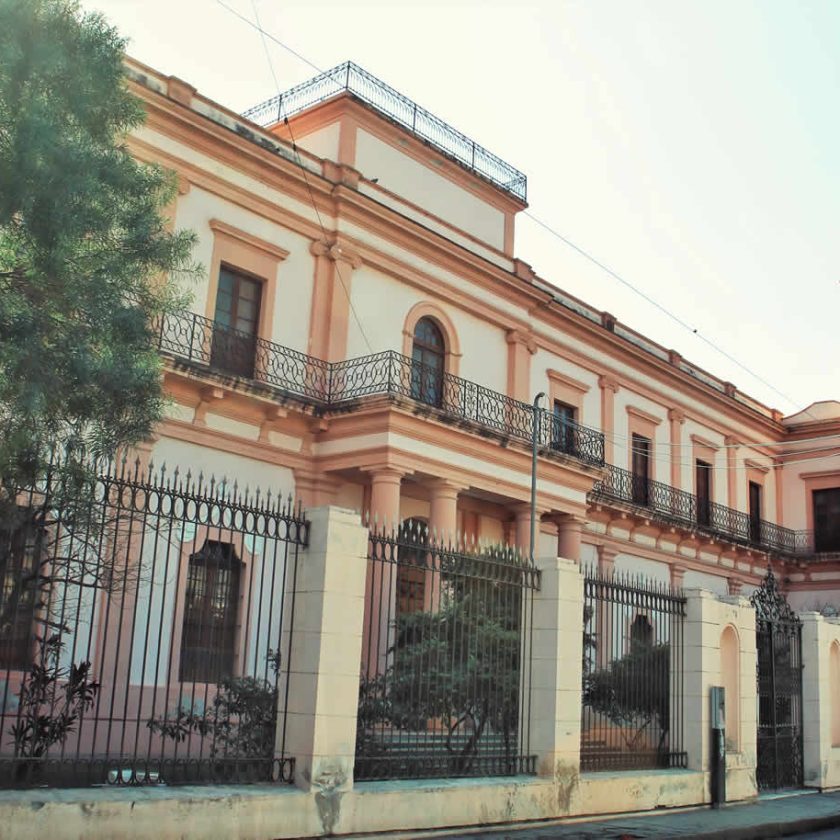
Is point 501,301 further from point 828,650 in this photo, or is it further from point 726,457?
point 726,457

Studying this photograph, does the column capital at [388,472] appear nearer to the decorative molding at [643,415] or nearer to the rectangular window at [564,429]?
the rectangular window at [564,429]

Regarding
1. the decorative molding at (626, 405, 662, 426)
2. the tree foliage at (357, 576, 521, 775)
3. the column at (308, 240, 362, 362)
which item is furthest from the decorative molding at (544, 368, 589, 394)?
the tree foliage at (357, 576, 521, 775)

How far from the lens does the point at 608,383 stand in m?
24.7

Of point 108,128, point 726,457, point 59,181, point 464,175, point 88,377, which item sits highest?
point 464,175

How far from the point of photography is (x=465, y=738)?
9430 mm

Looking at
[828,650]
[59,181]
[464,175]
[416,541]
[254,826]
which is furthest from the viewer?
[464,175]

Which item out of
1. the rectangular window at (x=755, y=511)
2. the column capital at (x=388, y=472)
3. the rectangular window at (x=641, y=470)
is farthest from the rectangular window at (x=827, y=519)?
the column capital at (x=388, y=472)

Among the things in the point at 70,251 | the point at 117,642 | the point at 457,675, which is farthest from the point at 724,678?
the point at 70,251

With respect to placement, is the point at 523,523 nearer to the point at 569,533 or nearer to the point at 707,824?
the point at 569,533

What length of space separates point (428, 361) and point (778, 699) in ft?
27.6

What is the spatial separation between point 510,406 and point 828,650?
6779 mm

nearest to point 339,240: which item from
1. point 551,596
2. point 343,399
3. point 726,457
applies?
point 343,399

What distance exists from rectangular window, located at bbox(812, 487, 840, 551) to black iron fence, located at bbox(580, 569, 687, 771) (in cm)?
2153

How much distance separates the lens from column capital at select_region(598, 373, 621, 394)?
24.5 m
